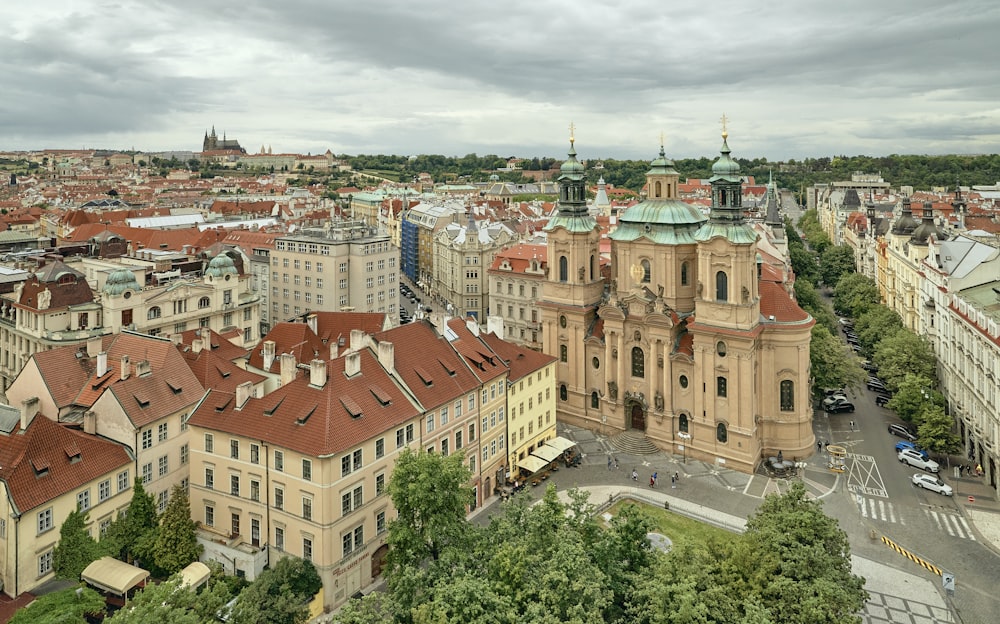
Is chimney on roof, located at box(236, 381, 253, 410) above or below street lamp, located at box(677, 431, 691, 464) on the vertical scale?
above

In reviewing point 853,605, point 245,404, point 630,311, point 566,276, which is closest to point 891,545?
point 853,605

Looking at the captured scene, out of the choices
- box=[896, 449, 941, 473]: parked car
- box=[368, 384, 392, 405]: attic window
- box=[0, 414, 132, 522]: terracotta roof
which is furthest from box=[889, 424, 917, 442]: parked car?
box=[0, 414, 132, 522]: terracotta roof

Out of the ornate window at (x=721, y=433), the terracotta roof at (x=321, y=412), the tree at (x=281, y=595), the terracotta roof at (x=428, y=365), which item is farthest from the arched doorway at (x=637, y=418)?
the tree at (x=281, y=595)

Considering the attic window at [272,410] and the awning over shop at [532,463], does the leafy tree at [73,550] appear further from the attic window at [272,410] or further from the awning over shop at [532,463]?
the awning over shop at [532,463]

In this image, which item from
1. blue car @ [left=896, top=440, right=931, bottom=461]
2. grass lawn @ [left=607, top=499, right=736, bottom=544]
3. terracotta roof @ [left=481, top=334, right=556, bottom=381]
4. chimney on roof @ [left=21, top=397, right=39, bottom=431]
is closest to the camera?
chimney on roof @ [left=21, top=397, right=39, bottom=431]

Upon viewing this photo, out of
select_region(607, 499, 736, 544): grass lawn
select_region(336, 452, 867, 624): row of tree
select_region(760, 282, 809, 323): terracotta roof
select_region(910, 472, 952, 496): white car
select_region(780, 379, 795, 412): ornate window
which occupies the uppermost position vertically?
select_region(760, 282, 809, 323): terracotta roof

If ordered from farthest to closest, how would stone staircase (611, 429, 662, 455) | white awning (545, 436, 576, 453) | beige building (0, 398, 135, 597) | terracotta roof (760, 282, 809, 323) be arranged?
stone staircase (611, 429, 662, 455) < white awning (545, 436, 576, 453) < terracotta roof (760, 282, 809, 323) < beige building (0, 398, 135, 597)

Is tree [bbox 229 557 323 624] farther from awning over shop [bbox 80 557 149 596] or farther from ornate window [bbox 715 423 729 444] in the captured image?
ornate window [bbox 715 423 729 444]
